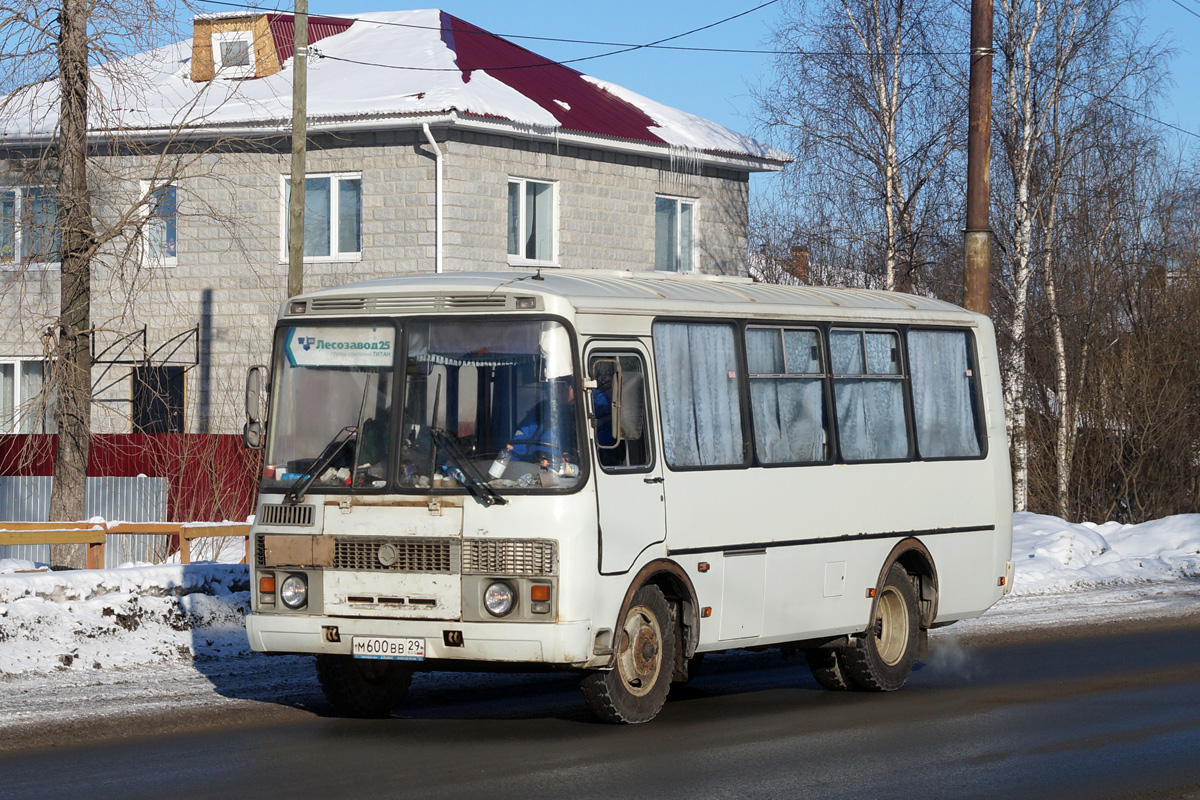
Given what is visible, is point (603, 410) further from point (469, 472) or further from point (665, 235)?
point (665, 235)

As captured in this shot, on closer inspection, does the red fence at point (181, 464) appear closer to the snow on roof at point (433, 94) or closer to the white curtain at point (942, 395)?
the snow on roof at point (433, 94)

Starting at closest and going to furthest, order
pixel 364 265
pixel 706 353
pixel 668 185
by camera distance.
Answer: pixel 706 353 < pixel 364 265 < pixel 668 185

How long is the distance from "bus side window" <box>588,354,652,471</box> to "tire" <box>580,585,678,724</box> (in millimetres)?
805

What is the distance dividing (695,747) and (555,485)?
1627 mm

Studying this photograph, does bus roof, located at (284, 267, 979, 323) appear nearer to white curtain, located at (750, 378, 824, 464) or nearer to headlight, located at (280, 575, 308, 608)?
white curtain, located at (750, 378, 824, 464)

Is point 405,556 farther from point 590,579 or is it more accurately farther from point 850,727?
point 850,727

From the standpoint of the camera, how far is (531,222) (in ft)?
87.5

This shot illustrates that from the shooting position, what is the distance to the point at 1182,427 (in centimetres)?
2959

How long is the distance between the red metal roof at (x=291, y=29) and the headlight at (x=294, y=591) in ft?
62.4

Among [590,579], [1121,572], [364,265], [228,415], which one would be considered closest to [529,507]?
[590,579]

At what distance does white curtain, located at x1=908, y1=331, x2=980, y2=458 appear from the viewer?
12594 mm

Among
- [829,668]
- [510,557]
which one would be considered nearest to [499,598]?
[510,557]

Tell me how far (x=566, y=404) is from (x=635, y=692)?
1.81m

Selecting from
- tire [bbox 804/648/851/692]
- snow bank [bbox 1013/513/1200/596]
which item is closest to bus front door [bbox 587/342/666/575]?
tire [bbox 804/648/851/692]
